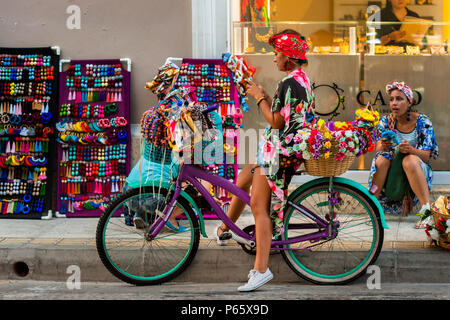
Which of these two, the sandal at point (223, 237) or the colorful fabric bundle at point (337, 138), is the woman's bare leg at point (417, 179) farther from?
the sandal at point (223, 237)

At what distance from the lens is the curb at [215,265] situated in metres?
5.12

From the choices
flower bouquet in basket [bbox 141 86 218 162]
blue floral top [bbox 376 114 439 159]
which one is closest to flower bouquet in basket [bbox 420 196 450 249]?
blue floral top [bbox 376 114 439 159]

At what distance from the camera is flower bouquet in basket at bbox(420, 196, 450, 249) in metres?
5.18

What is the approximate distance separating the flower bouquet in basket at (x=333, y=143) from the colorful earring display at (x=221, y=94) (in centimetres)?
183

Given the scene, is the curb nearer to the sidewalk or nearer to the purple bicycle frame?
the sidewalk

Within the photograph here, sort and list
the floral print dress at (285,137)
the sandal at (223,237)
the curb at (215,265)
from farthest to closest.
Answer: the curb at (215,265)
the sandal at (223,237)
the floral print dress at (285,137)

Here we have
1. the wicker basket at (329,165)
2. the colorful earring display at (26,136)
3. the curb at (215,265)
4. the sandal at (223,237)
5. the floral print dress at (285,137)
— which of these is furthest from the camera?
the colorful earring display at (26,136)

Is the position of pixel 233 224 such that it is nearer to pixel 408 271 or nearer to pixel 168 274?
pixel 168 274

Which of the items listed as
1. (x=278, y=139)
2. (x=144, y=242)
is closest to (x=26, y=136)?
(x=144, y=242)

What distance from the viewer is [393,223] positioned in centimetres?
633

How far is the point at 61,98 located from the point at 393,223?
3712 millimetres

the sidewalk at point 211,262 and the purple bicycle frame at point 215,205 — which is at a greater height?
the purple bicycle frame at point 215,205

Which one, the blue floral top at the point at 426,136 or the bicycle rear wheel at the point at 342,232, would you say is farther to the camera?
the blue floral top at the point at 426,136

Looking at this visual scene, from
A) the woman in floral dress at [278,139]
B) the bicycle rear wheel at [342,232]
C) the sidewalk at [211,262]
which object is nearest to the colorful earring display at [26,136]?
the sidewalk at [211,262]
